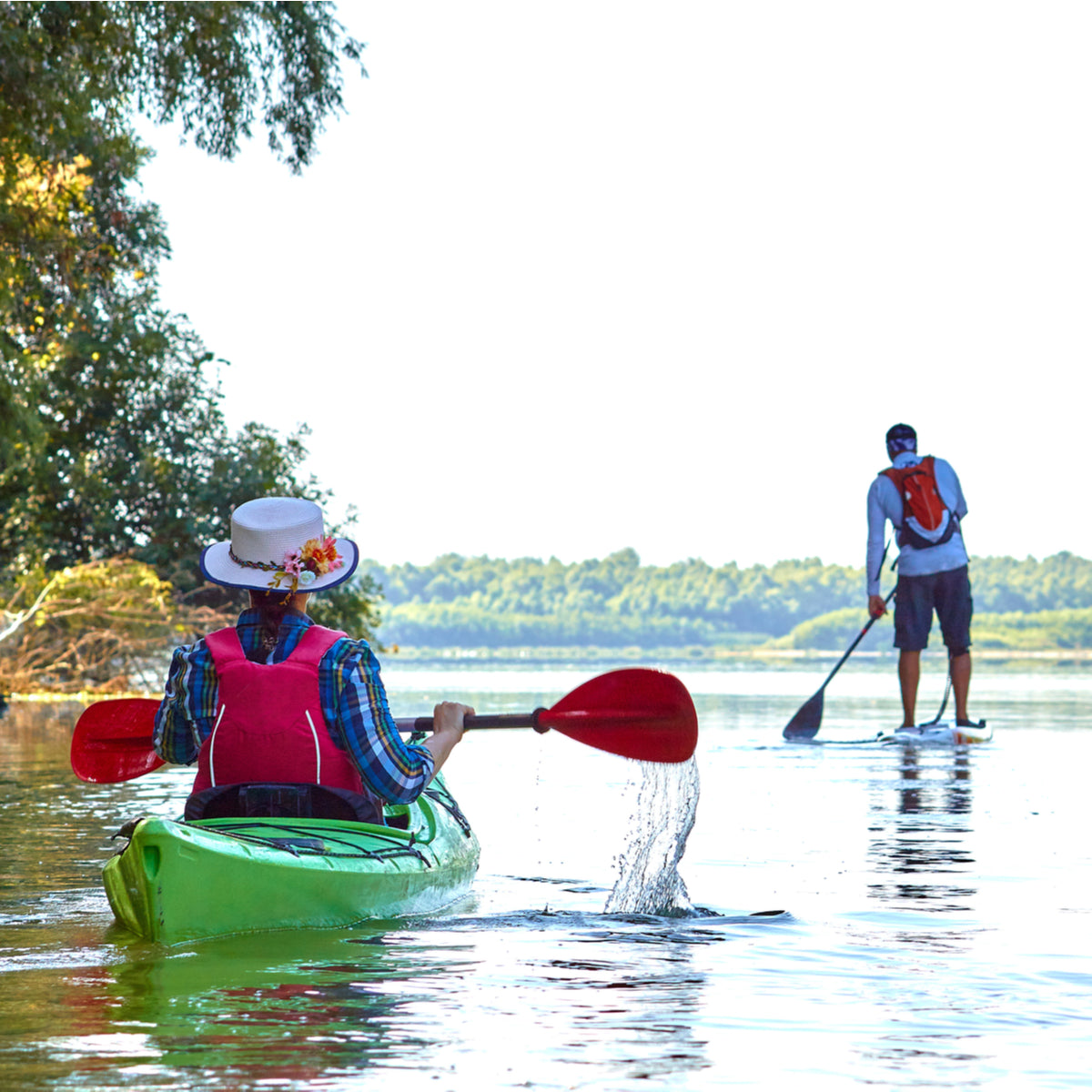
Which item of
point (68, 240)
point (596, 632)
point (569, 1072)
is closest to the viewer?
point (569, 1072)

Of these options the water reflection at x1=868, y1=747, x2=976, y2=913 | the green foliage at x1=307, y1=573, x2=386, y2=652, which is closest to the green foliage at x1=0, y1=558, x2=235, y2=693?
the green foliage at x1=307, y1=573, x2=386, y2=652

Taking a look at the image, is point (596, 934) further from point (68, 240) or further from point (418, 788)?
point (68, 240)

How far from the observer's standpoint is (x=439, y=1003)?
4309 millimetres

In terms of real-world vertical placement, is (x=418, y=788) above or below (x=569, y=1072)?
above

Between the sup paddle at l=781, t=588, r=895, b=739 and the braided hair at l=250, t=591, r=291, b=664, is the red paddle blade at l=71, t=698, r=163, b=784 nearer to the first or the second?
the braided hair at l=250, t=591, r=291, b=664

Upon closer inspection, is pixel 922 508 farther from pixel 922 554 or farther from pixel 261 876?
pixel 261 876

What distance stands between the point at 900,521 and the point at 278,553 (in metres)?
8.81

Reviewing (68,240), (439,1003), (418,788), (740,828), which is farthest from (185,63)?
(439,1003)

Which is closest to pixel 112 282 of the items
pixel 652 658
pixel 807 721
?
pixel 807 721

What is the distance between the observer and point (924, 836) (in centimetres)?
806

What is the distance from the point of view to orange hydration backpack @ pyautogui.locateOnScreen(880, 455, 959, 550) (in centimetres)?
1353

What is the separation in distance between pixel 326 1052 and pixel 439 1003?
610mm

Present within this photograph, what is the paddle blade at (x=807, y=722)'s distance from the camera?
47.4ft

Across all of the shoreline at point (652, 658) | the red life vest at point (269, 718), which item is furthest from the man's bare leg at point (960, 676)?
the red life vest at point (269, 718)
